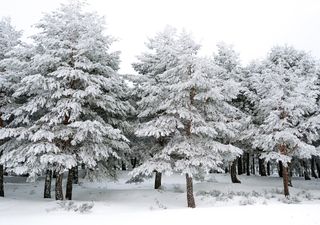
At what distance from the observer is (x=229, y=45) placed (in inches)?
1222

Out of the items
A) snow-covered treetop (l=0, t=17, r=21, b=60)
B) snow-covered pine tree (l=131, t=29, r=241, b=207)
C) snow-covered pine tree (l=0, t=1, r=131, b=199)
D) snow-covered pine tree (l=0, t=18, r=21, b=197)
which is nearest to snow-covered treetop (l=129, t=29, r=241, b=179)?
snow-covered pine tree (l=131, t=29, r=241, b=207)

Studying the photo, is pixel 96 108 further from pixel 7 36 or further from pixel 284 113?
pixel 284 113

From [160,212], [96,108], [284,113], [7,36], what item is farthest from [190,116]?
[7,36]

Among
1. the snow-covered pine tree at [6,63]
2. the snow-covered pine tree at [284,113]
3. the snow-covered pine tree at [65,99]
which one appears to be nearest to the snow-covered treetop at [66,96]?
the snow-covered pine tree at [65,99]

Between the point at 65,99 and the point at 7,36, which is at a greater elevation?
the point at 7,36

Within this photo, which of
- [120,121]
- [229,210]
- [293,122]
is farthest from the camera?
[293,122]

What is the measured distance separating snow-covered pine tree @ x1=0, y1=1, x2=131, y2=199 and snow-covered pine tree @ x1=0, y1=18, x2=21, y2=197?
1118 mm

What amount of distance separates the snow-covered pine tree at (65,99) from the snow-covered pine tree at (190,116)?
2.66 meters

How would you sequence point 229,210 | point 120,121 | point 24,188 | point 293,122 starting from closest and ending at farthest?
point 229,210 → point 120,121 → point 293,122 → point 24,188

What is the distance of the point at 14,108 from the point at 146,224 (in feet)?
39.5

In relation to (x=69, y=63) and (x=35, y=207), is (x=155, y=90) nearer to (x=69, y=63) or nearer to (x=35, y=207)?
(x=69, y=63)

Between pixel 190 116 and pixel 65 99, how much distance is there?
23.3 ft

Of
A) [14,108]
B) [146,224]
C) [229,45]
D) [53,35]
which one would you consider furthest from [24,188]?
[229,45]

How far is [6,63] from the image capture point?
1912 cm
